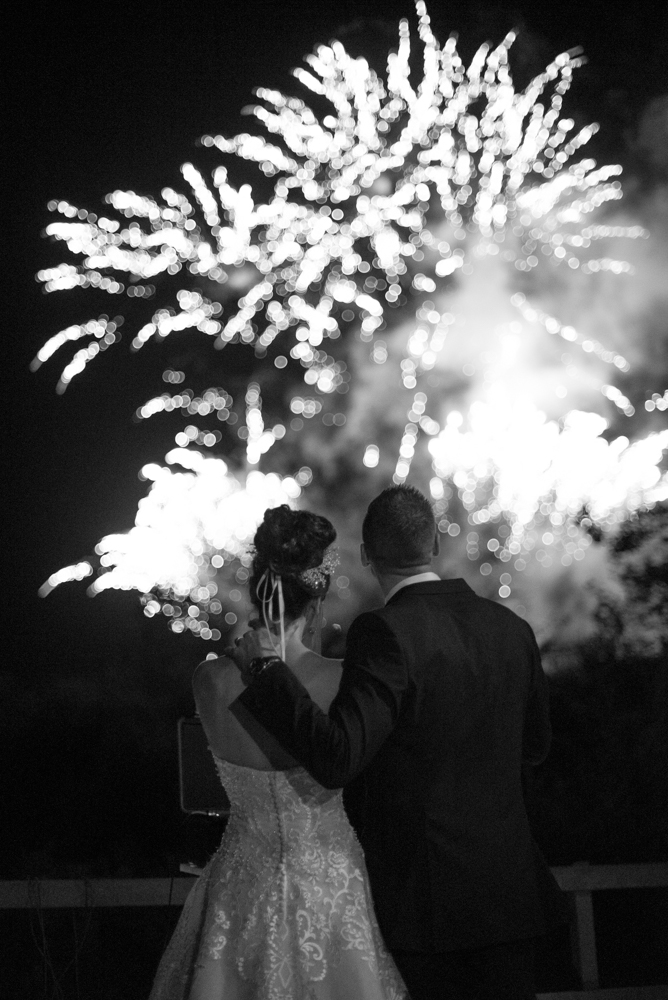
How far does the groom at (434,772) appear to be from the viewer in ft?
5.97

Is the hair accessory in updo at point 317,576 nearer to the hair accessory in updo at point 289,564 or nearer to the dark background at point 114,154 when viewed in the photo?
the hair accessory in updo at point 289,564

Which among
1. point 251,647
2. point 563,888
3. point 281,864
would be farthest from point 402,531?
point 563,888

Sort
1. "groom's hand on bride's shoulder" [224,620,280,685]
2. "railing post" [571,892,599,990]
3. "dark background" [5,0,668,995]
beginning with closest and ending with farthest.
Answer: "groom's hand on bride's shoulder" [224,620,280,685]
"railing post" [571,892,599,990]
"dark background" [5,0,668,995]

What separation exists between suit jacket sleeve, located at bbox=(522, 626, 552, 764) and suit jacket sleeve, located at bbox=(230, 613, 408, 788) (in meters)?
0.33

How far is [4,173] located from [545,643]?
666 centimetres

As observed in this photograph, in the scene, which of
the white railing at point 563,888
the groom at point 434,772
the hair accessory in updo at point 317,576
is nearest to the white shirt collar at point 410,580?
the groom at point 434,772

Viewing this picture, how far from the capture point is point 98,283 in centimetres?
1012

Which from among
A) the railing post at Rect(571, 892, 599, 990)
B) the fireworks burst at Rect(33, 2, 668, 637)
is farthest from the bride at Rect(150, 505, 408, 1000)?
the fireworks burst at Rect(33, 2, 668, 637)

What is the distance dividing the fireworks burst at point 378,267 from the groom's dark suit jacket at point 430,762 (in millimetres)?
6253

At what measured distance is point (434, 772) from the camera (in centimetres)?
187

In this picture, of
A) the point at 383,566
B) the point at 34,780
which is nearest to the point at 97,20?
the point at 34,780

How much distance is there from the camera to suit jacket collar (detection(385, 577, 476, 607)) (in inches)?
77.3

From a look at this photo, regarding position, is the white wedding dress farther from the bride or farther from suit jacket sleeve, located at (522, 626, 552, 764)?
suit jacket sleeve, located at (522, 626, 552, 764)

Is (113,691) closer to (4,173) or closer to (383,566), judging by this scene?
(4,173)
